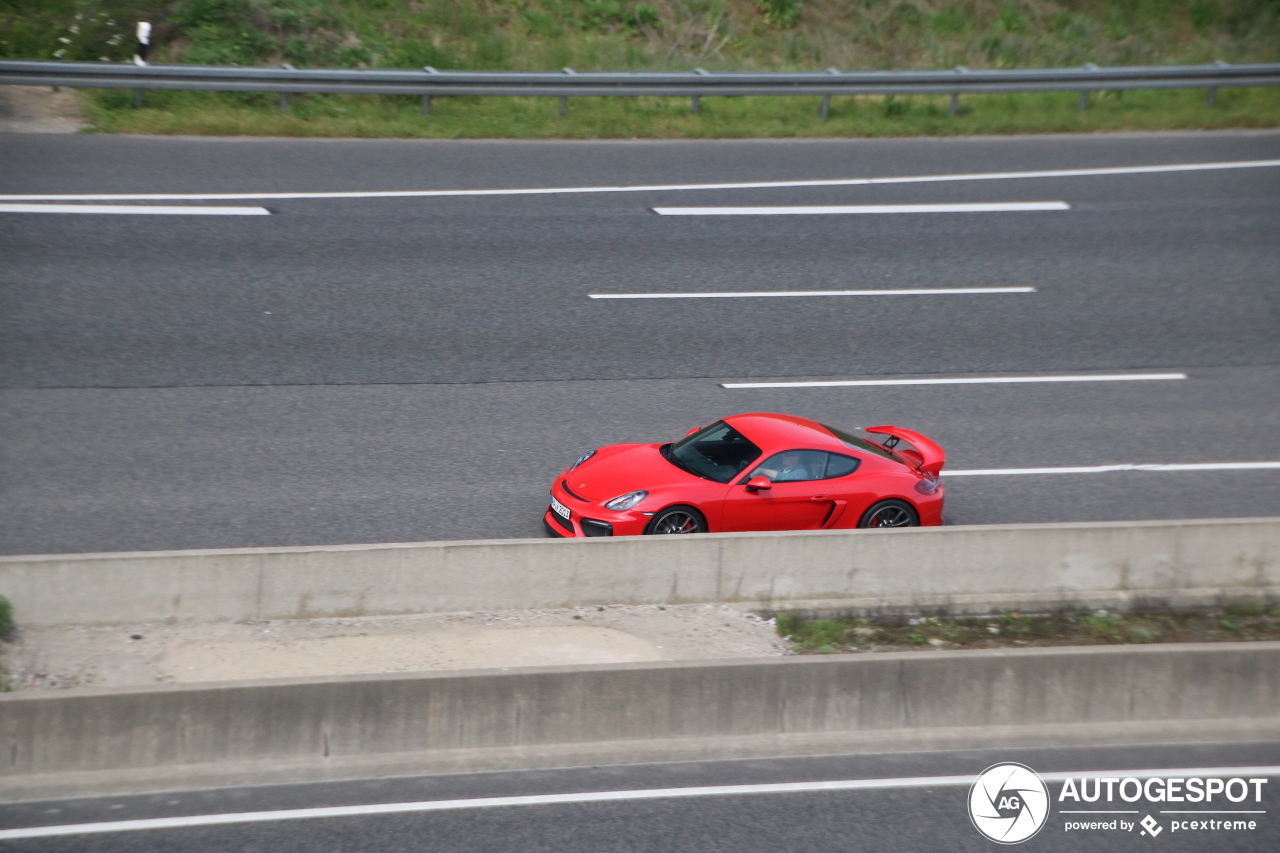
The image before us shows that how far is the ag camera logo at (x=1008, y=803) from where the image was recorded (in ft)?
23.5

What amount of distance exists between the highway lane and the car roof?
3.53 meters

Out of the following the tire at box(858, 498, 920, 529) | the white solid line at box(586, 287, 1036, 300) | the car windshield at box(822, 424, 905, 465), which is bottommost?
the tire at box(858, 498, 920, 529)

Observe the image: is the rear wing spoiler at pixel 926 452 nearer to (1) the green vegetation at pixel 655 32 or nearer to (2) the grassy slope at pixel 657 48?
(2) the grassy slope at pixel 657 48

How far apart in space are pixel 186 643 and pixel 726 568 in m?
4.15

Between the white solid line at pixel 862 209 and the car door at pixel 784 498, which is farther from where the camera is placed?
the white solid line at pixel 862 209

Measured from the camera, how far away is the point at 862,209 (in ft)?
60.1

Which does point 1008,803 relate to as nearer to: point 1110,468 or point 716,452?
point 716,452

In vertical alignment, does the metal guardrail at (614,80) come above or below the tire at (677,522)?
above

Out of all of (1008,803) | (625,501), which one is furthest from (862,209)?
(1008,803)

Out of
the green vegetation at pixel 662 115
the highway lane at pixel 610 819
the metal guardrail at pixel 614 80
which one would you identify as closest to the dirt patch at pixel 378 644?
the highway lane at pixel 610 819

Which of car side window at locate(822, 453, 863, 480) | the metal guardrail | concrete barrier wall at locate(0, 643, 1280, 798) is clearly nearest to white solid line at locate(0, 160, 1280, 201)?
the metal guardrail

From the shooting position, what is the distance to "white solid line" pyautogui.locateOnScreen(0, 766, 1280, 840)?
22.3 ft

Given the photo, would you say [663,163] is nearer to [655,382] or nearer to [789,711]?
[655,382]

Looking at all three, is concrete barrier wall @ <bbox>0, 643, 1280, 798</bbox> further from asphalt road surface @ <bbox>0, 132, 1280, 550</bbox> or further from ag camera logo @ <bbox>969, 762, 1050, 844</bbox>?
asphalt road surface @ <bbox>0, 132, 1280, 550</bbox>
